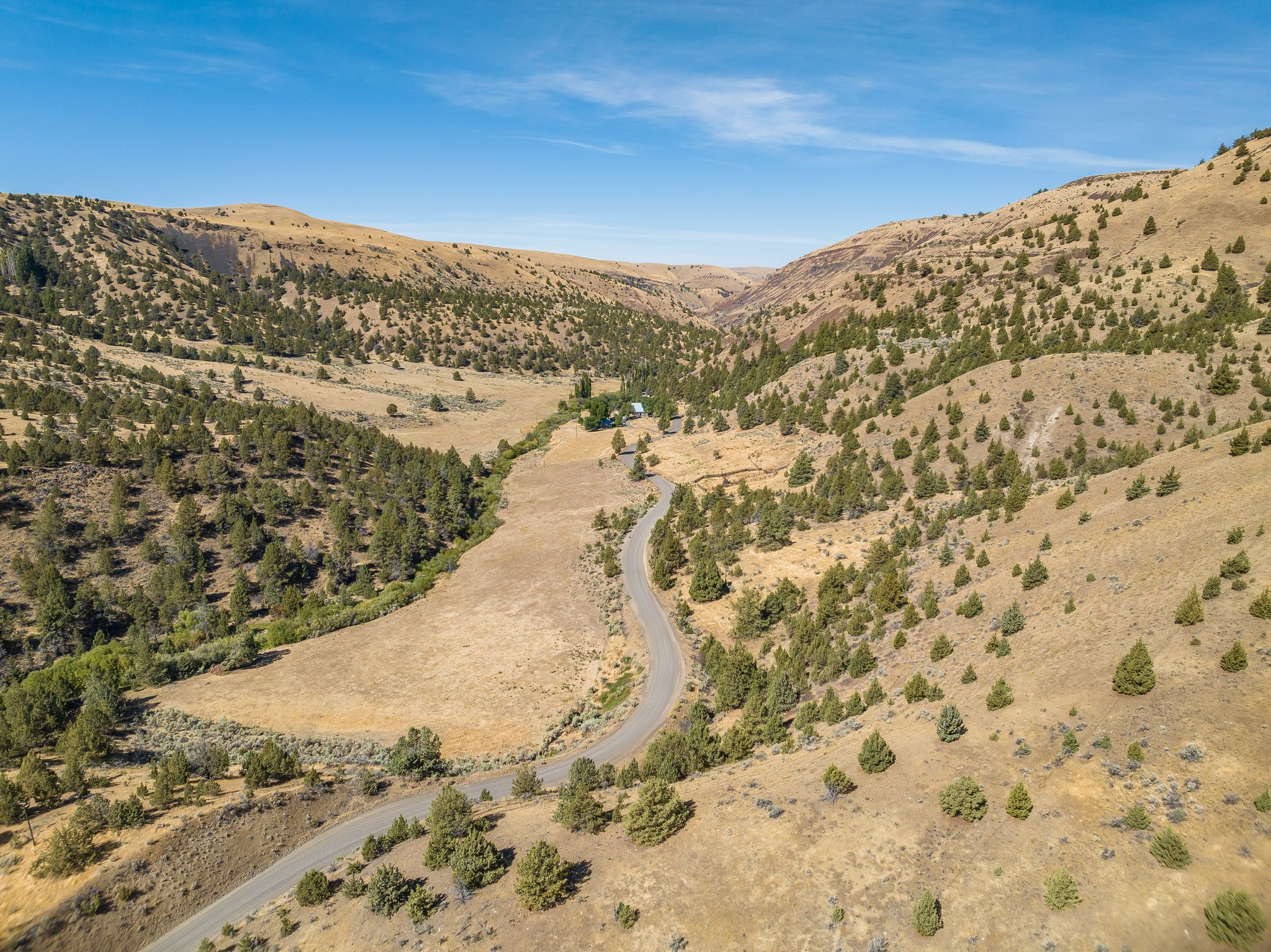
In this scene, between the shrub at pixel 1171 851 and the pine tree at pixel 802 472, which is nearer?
the shrub at pixel 1171 851

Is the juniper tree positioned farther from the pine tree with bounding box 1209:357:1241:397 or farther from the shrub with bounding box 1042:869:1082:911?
the pine tree with bounding box 1209:357:1241:397

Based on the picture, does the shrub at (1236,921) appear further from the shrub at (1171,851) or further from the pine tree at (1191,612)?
the pine tree at (1191,612)

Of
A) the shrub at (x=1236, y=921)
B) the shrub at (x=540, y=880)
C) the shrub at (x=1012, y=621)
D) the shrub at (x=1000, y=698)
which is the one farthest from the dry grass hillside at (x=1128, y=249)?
the shrub at (x=540, y=880)

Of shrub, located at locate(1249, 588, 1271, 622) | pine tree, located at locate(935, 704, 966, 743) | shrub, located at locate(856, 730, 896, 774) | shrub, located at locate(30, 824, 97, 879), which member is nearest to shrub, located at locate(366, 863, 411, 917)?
shrub, located at locate(30, 824, 97, 879)

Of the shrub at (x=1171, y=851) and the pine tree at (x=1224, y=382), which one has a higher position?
the pine tree at (x=1224, y=382)

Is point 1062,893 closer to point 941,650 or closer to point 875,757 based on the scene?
point 875,757

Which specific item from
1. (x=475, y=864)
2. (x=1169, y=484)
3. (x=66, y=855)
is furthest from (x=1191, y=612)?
(x=66, y=855)

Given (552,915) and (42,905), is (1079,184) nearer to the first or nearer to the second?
(552,915)
